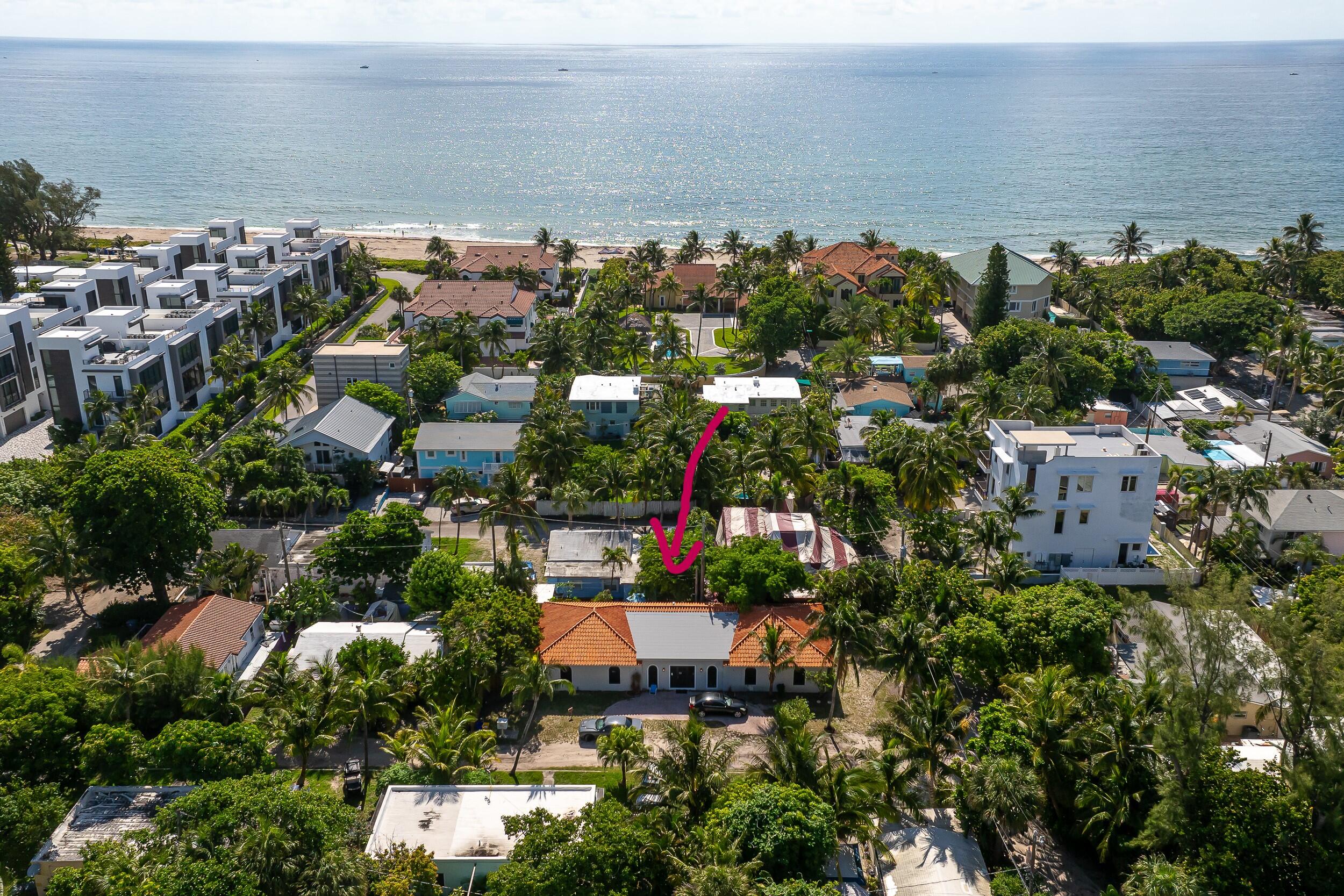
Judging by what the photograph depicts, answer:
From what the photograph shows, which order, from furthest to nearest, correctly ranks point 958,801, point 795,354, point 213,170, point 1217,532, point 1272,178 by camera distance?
point 213,170 → point 1272,178 → point 795,354 → point 1217,532 → point 958,801

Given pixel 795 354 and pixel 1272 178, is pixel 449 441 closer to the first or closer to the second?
pixel 795 354

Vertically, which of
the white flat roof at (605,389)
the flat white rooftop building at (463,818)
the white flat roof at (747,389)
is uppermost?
the white flat roof at (605,389)

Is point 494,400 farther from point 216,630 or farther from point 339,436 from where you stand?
point 216,630

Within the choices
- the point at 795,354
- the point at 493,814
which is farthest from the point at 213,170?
the point at 493,814

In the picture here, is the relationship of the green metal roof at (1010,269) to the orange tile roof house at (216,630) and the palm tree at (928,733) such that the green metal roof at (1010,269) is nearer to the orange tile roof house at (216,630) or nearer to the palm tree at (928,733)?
the palm tree at (928,733)

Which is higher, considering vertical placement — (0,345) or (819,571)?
(0,345)

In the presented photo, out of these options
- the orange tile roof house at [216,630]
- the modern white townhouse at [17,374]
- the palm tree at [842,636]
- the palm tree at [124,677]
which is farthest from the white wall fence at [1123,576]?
the modern white townhouse at [17,374]

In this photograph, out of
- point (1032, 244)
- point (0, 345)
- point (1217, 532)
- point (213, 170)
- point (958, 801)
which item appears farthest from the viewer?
point (213, 170)

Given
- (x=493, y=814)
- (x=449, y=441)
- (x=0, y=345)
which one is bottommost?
(x=493, y=814)
